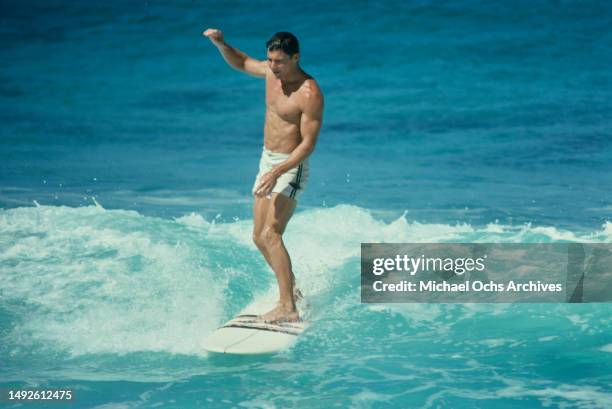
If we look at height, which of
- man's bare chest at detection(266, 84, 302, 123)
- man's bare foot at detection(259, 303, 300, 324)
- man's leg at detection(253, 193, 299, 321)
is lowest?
man's bare foot at detection(259, 303, 300, 324)

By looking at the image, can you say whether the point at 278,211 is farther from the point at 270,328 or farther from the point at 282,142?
the point at 270,328

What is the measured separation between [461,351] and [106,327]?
2.43 metres

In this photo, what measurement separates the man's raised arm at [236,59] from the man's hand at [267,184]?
802 millimetres

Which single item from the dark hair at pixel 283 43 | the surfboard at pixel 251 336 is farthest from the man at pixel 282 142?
the surfboard at pixel 251 336

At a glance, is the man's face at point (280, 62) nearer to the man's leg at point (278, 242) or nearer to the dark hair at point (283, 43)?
the dark hair at point (283, 43)

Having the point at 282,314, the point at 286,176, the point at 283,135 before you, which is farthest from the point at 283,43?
the point at 282,314

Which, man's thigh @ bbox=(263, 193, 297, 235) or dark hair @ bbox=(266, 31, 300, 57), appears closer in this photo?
dark hair @ bbox=(266, 31, 300, 57)

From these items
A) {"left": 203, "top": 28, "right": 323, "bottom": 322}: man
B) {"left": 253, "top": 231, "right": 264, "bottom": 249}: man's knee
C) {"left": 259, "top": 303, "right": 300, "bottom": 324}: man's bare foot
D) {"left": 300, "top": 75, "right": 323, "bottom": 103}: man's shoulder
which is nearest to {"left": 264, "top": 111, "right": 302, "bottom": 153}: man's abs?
{"left": 203, "top": 28, "right": 323, "bottom": 322}: man

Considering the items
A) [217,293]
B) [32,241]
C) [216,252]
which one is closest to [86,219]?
[32,241]

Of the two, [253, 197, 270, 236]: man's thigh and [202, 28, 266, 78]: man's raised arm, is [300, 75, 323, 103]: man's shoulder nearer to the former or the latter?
[202, 28, 266, 78]: man's raised arm

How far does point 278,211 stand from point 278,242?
0.68 ft

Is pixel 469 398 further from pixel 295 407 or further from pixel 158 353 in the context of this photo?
pixel 158 353

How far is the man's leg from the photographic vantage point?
5938 mm

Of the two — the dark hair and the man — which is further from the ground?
the dark hair
